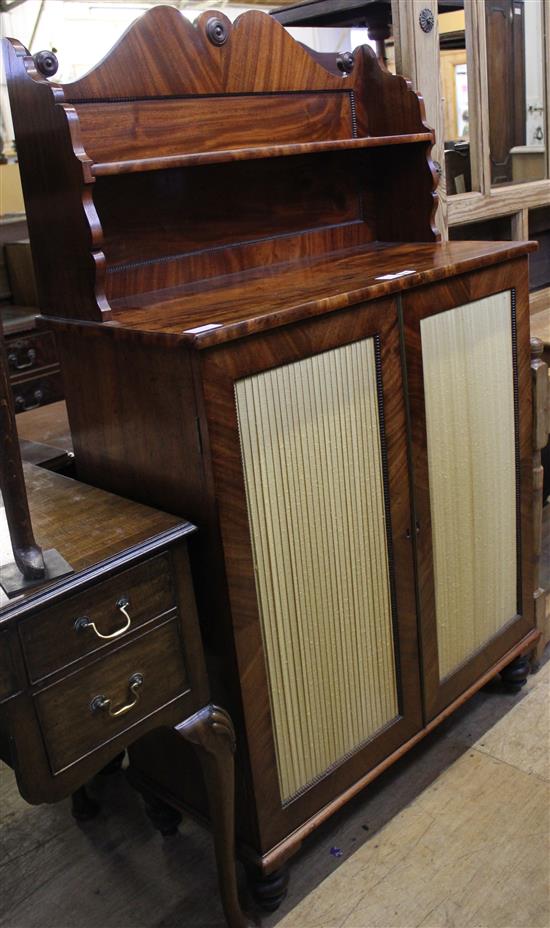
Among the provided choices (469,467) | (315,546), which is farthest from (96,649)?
(469,467)

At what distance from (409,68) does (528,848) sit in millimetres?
1808

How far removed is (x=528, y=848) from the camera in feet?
5.89

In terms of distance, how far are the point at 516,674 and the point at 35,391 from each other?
2071mm

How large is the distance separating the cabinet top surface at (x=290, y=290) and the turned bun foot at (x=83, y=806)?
1.10 meters

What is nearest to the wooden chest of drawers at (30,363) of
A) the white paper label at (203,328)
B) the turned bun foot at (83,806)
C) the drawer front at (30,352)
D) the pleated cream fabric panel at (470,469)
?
the drawer front at (30,352)

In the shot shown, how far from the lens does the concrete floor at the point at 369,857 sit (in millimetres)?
1689

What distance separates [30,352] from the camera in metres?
3.36

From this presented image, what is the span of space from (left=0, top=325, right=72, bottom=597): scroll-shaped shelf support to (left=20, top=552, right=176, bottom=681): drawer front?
0.16ft

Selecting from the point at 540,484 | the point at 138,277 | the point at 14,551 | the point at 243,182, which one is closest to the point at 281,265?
the point at 243,182

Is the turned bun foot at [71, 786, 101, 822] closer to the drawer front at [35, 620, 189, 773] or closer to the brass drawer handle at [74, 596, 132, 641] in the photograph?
the drawer front at [35, 620, 189, 773]

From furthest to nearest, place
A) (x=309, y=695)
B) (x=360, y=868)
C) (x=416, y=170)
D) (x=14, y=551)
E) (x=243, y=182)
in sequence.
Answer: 1. (x=416, y=170)
2. (x=243, y=182)
3. (x=360, y=868)
4. (x=309, y=695)
5. (x=14, y=551)

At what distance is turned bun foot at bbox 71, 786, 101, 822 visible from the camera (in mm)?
1993

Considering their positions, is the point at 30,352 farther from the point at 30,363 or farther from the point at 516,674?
the point at 516,674

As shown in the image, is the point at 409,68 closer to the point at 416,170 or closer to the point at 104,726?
the point at 416,170
